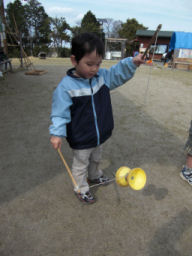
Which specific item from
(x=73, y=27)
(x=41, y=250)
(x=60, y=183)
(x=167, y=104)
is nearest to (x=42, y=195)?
(x=60, y=183)

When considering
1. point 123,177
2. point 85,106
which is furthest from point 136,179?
point 85,106

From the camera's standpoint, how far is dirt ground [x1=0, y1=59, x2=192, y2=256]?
1.48 metres

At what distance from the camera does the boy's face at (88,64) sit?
1.35 meters

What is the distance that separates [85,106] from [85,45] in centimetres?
43

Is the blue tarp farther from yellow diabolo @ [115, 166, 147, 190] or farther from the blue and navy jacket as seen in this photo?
yellow diabolo @ [115, 166, 147, 190]

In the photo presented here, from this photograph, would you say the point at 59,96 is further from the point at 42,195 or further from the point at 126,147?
the point at 126,147

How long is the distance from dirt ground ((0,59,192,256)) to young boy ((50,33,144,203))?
28 cm

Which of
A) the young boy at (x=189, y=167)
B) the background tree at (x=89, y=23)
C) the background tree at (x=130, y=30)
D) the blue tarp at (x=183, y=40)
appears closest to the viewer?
the young boy at (x=189, y=167)

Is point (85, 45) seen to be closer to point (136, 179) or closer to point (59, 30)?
point (136, 179)

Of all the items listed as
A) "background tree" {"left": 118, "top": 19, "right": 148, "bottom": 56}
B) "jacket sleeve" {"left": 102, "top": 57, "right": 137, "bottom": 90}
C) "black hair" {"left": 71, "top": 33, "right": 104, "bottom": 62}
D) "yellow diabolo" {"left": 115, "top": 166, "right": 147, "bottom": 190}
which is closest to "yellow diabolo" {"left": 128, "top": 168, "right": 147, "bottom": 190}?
"yellow diabolo" {"left": 115, "top": 166, "right": 147, "bottom": 190}

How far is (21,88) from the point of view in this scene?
575 cm

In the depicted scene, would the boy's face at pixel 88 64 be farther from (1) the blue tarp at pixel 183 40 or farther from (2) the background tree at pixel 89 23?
(2) the background tree at pixel 89 23

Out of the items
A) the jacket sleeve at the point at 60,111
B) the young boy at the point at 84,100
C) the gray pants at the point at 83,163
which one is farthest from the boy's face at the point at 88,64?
the gray pants at the point at 83,163

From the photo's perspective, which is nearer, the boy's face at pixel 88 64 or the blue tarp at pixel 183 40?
the boy's face at pixel 88 64
